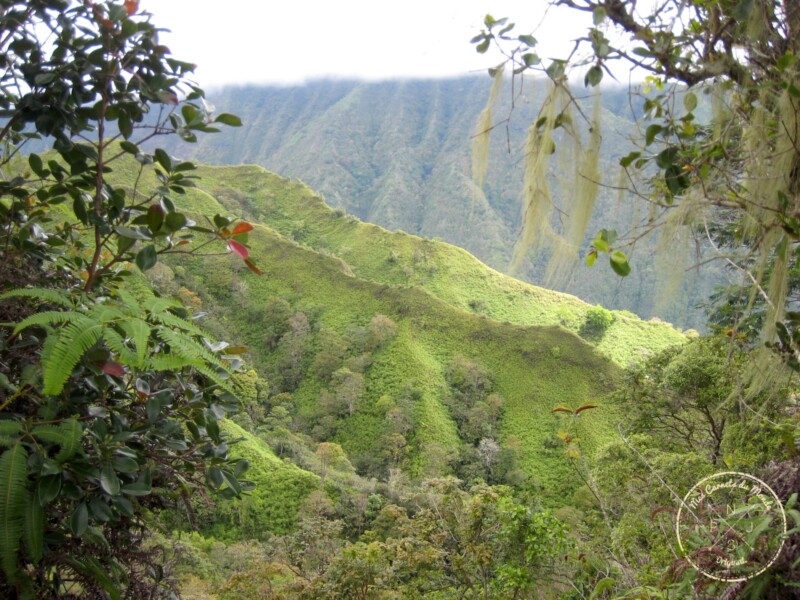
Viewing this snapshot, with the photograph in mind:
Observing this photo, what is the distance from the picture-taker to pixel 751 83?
4.29 feet

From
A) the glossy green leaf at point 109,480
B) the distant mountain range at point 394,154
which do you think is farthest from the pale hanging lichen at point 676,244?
the distant mountain range at point 394,154

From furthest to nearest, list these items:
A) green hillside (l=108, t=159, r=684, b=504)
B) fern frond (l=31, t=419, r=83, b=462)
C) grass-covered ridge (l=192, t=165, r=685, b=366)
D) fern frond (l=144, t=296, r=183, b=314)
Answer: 1. grass-covered ridge (l=192, t=165, r=685, b=366)
2. green hillside (l=108, t=159, r=684, b=504)
3. fern frond (l=144, t=296, r=183, b=314)
4. fern frond (l=31, t=419, r=83, b=462)

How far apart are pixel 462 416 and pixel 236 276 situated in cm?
1514

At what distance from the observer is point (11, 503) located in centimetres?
102

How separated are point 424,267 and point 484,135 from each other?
1335 inches

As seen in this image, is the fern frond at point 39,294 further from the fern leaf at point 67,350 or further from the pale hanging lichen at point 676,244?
the pale hanging lichen at point 676,244

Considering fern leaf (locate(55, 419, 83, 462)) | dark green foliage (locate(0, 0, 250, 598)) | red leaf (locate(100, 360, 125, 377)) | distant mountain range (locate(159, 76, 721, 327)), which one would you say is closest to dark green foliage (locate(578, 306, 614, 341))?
distant mountain range (locate(159, 76, 721, 327))

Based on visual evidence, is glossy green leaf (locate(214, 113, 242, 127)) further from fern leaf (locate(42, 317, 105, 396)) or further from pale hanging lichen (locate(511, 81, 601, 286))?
pale hanging lichen (locate(511, 81, 601, 286))

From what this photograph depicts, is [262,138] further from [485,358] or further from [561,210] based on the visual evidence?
[561,210]

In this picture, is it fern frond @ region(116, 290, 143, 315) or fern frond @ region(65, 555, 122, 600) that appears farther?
fern frond @ region(65, 555, 122, 600)

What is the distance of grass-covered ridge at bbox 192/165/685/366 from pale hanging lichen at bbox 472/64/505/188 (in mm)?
28237

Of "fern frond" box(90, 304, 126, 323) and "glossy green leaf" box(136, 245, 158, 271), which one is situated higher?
"glossy green leaf" box(136, 245, 158, 271)

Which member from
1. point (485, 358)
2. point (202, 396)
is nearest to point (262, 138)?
point (485, 358)

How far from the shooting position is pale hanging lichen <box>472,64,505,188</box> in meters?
1.46
